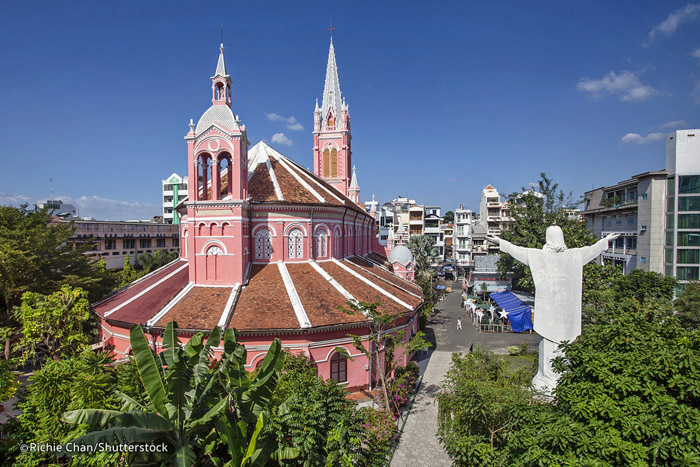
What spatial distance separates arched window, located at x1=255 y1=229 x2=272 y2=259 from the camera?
2317 centimetres

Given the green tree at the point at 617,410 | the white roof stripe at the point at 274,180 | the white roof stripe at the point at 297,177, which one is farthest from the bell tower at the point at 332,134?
the green tree at the point at 617,410

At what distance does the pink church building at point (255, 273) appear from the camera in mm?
18484

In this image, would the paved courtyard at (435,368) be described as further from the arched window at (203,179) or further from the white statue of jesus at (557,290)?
the arched window at (203,179)

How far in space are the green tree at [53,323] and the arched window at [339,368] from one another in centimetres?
1190

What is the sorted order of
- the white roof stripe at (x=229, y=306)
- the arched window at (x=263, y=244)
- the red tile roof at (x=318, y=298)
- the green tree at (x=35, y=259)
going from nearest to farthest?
1. the white roof stripe at (x=229, y=306)
2. the red tile roof at (x=318, y=298)
3. the green tree at (x=35, y=259)
4. the arched window at (x=263, y=244)

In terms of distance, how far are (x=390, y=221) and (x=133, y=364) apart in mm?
76791

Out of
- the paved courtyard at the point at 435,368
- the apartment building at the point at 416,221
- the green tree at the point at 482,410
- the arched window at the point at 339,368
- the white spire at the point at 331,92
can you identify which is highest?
the white spire at the point at 331,92

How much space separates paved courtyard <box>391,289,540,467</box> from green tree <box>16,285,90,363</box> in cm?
1563

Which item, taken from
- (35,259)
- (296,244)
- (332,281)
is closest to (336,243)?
(296,244)

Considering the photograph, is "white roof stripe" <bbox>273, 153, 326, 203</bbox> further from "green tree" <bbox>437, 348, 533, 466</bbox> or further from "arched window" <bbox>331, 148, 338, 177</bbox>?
"green tree" <bbox>437, 348, 533, 466</bbox>

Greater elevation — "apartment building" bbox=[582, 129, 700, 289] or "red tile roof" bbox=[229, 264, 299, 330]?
"apartment building" bbox=[582, 129, 700, 289]

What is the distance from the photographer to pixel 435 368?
24.4 m

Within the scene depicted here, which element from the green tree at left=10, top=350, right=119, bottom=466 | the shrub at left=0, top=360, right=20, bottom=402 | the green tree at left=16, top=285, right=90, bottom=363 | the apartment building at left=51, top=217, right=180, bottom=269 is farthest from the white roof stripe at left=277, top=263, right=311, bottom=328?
the apartment building at left=51, top=217, right=180, bottom=269

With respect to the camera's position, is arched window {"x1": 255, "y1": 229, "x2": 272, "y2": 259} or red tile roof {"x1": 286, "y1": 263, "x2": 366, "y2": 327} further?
arched window {"x1": 255, "y1": 229, "x2": 272, "y2": 259}
